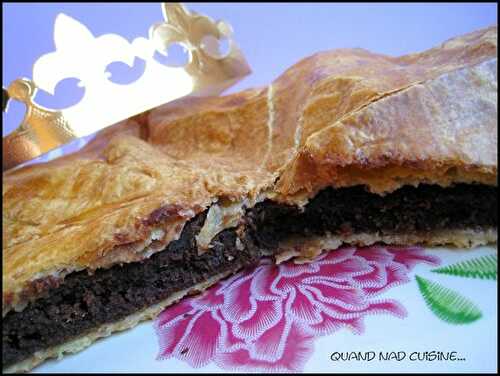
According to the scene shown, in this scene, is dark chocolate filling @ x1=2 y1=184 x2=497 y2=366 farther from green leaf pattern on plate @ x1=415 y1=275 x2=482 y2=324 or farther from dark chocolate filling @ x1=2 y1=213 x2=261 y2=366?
green leaf pattern on plate @ x1=415 y1=275 x2=482 y2=324

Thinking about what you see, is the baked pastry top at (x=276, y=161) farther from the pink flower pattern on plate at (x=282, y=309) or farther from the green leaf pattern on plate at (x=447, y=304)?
the green leaf pattern on plate at (x=447, y=304)

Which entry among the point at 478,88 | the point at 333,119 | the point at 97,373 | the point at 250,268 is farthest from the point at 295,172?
the point at 97,373

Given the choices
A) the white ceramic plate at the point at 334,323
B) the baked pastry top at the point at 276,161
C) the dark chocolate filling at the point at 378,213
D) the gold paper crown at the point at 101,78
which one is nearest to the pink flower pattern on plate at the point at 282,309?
the white ceramic plate at the point at 334,323

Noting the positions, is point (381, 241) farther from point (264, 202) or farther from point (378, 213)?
point (264, 202)

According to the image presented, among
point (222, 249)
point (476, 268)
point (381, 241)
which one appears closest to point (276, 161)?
point (222, 249)

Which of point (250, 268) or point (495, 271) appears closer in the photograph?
point (495, 271)

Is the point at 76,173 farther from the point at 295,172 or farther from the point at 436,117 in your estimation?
the point at 436,117
